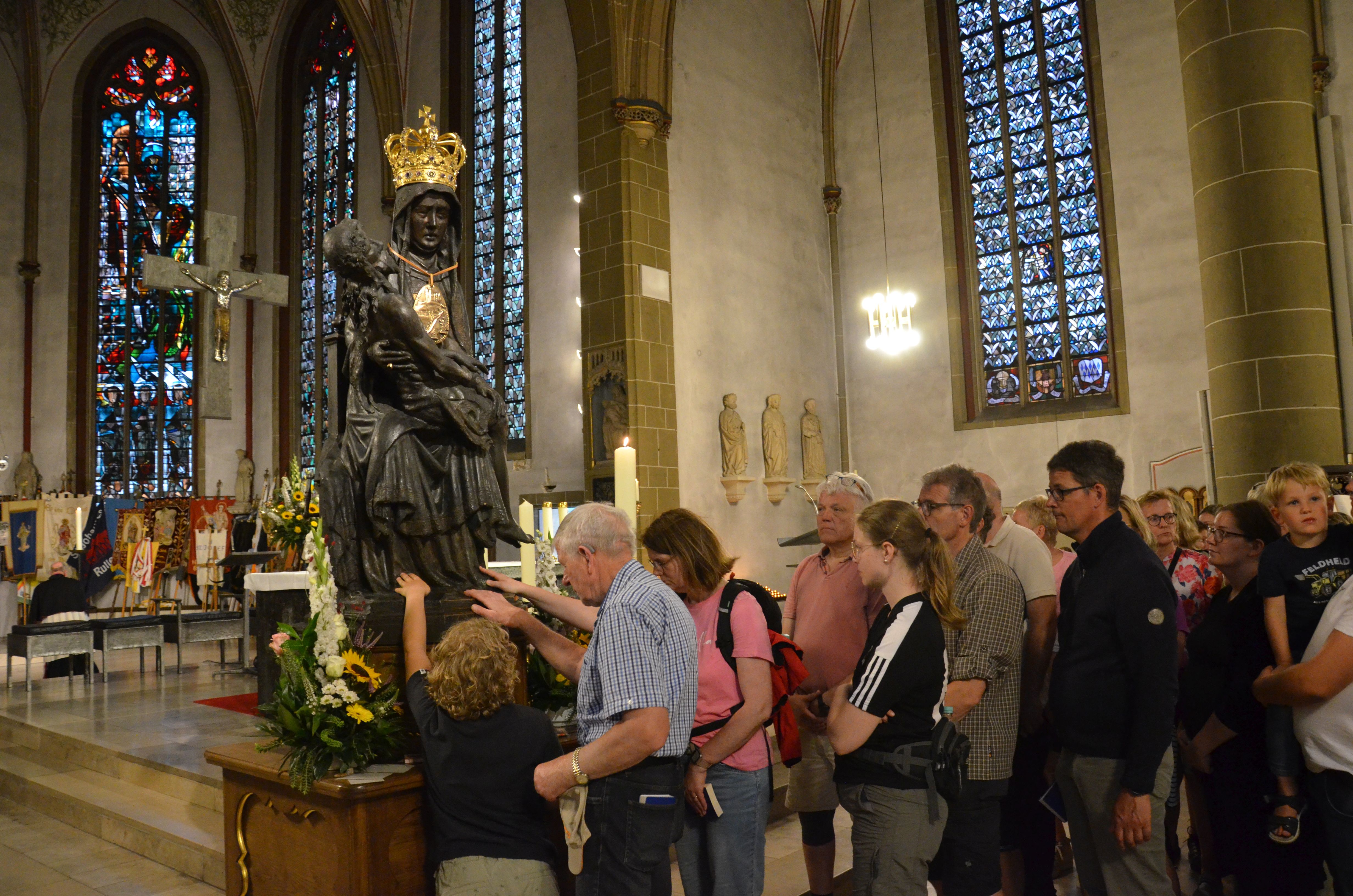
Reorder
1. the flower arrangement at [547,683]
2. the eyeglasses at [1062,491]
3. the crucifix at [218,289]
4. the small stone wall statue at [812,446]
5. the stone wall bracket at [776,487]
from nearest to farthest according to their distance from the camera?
1. the eyeglasses at [1062,491]
2. the flower arrangement at [547,683]
3. the crucifix at [218,289]
4. the stone wall bracket at [776,487]
5. the small stone wall statue at [812,446]

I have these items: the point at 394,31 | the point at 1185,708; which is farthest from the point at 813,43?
the point at 1185,708

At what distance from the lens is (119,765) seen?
213 inches

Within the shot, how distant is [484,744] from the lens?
96.0 inches

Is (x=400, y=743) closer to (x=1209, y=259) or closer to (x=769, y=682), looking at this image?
(x=769, y=682)

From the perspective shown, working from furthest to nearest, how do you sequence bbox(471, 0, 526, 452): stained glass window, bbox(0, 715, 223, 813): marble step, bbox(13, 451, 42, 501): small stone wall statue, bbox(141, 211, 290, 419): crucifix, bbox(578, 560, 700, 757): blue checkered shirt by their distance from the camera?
bbox(13, 451, 42, 501): small stone wall statue
bbox(471, 0, 526, 452): stained glass window
bbox(141, 211, 290, 419): crucifix
bbox(0, 715, 223, 813): marble step
bbox(578, 560, 700, 757): blue checkered shirt

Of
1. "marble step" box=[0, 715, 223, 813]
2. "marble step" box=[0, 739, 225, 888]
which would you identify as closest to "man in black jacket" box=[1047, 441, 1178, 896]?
"marble step" box=[0, 739, 225, 888]

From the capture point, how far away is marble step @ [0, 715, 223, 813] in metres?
4.75

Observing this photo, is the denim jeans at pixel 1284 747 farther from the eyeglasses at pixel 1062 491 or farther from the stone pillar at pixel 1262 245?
the stone pillar at pixel 1262 245

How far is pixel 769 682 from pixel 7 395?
17720 millimetres

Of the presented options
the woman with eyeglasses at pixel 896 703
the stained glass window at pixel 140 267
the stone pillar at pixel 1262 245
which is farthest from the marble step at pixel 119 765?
the stained glass window at pixel 140 267

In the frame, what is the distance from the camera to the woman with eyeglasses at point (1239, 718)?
321cm

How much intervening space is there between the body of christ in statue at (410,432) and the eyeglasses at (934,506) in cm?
138

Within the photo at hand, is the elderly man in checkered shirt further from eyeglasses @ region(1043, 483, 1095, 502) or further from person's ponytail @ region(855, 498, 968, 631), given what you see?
eyeglasses @ region(1043, 483, 1095, 502)

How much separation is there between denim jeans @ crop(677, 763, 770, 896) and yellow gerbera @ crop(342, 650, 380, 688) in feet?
3.23
